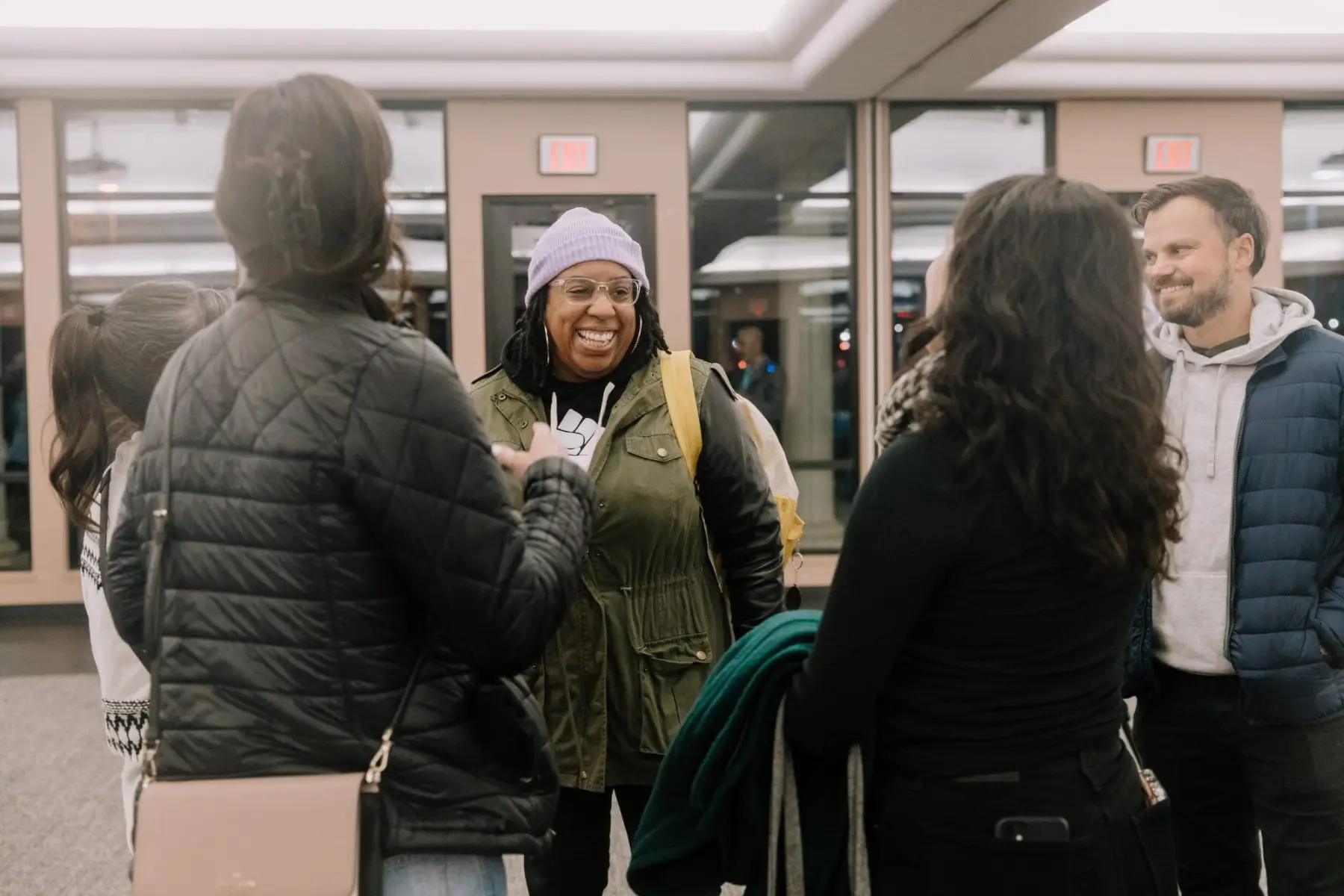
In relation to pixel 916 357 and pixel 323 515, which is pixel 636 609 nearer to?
pixel 916 357

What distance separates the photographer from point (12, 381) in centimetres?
661

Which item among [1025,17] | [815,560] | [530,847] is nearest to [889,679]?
[530,847]

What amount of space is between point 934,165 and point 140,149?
484 centimetres

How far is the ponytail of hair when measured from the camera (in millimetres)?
1749

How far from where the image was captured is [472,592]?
109cm

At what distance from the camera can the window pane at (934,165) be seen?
688 centimetres

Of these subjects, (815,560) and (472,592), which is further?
(815,560)

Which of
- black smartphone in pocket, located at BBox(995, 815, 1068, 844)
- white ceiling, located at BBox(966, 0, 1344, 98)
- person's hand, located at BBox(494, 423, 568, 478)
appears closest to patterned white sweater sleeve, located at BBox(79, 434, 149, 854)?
person's hand, located at BBox(494, 423, 568, 478)

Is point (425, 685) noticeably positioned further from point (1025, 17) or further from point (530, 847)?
point (1025, 17)

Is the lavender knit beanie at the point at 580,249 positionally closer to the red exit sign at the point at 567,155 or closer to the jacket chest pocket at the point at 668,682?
the jacket chest pocket at the point at 668,682

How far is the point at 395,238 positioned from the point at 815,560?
19.5 ft

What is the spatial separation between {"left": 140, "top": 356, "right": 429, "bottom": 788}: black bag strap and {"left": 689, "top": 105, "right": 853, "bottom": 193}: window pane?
5.87 m

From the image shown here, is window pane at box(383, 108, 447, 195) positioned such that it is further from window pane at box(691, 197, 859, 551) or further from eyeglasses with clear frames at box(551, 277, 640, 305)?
eyeglasses with clear frames at box(551, 277, 640, 305)

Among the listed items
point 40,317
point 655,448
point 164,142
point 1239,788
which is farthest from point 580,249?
point 40,317
